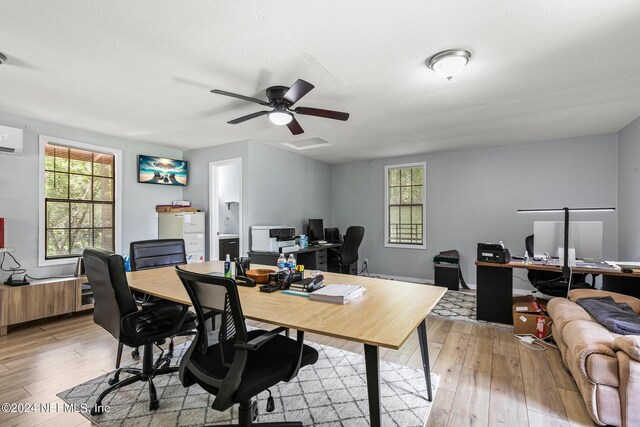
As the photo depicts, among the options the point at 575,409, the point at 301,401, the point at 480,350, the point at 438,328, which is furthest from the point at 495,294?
the point at 301,401

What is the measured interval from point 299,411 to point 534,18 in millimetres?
2841

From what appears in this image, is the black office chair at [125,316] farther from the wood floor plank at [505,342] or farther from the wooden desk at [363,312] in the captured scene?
the wood floor plank at [505,342]

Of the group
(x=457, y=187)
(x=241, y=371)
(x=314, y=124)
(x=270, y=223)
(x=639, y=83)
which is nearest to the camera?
(x=241, y=371)

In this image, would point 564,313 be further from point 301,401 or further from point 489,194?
point 489,194

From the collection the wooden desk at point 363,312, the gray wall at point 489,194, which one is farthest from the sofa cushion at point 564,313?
the gray wall at point 489,194

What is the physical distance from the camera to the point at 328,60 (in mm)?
2238

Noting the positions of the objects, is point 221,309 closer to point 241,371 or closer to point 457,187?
point 241,371

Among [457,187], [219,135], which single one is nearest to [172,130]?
[219,135]

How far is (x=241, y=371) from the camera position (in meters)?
1.26

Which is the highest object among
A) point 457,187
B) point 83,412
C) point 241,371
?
point 457,187

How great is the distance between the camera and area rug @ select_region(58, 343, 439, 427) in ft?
6.02

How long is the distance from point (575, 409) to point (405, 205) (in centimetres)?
422

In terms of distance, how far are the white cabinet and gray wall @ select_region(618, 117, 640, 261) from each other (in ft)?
19.4

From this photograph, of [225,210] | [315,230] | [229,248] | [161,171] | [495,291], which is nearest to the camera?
[495,291]
